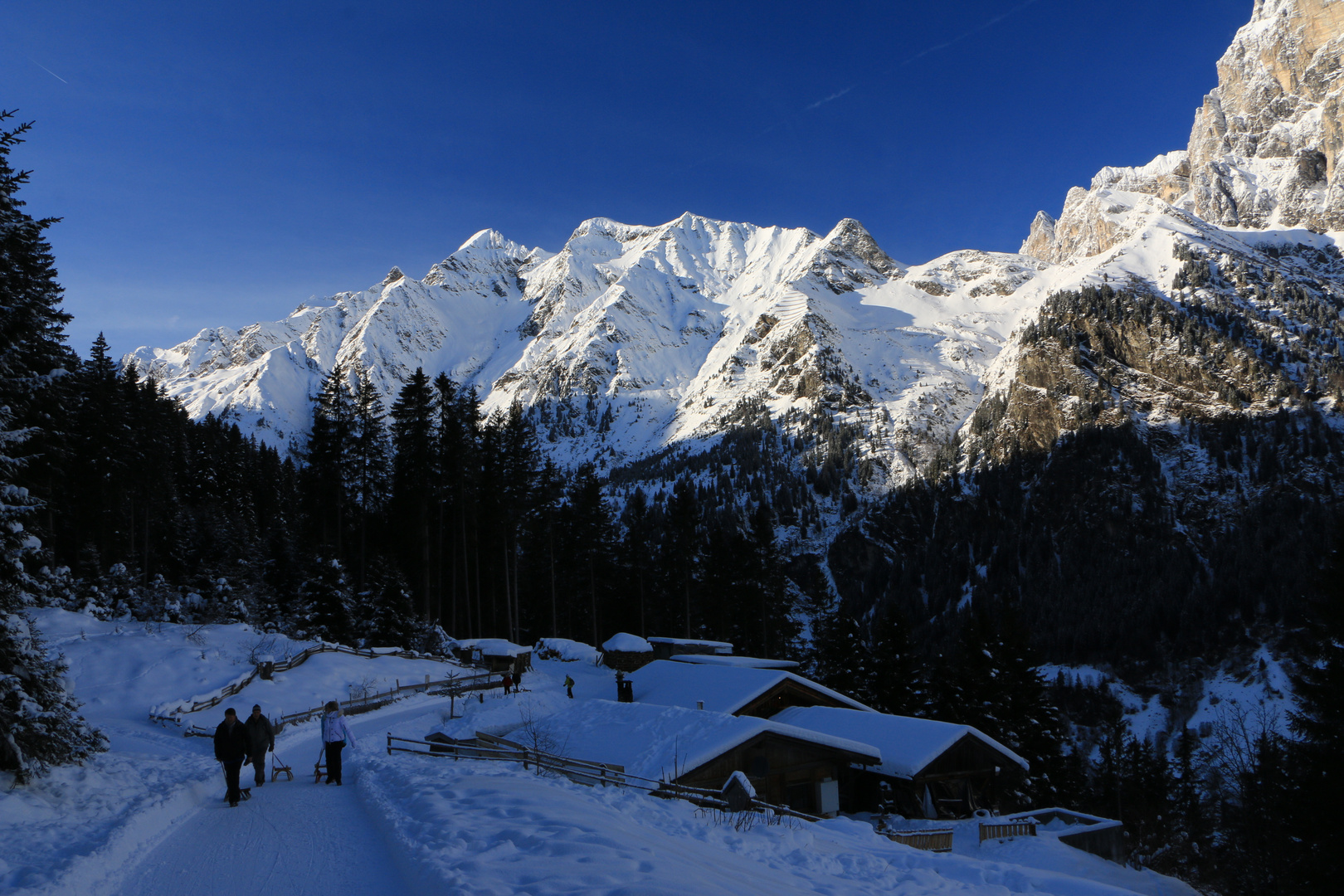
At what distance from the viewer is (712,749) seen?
A: 2030cm

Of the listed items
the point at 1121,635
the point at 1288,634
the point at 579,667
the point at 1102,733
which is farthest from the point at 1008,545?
the point at 579,667

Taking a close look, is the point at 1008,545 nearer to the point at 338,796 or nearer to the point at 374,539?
the point at 374,539

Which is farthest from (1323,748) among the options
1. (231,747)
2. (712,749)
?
(231,747)

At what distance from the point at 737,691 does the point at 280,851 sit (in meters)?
20.7

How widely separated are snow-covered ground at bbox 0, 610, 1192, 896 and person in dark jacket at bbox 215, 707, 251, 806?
13.5 inches

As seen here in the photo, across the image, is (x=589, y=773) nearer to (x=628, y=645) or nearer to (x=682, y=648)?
(x=628, y=645)

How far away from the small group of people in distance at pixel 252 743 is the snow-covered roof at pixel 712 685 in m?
14.1

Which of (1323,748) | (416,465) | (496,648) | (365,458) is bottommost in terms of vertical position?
(1323,748)

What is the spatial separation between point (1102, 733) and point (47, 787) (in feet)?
349

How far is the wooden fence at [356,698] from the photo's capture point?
21516 millimetres

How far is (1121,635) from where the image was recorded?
123750 millimetres

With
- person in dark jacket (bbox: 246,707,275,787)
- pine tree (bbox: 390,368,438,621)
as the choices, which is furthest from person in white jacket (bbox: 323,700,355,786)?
pine tree (bbox: 390,368,438,621)

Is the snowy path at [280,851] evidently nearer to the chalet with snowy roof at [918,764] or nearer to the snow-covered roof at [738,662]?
the chalet with snowy roof at [918,764]

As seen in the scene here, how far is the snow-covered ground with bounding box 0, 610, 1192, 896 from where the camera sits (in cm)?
798
